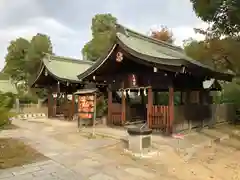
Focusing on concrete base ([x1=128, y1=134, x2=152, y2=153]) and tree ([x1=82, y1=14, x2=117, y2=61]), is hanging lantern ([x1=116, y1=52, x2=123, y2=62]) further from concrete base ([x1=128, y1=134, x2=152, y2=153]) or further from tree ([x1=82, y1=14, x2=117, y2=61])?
tree ([x1=82, y1=14, x2=117, y2=61])

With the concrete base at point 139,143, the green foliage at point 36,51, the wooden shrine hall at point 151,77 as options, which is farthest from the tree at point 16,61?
the concrete base at point 139,143

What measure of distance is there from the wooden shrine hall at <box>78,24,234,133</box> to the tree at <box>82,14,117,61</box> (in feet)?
72.8

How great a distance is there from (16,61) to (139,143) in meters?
36.1

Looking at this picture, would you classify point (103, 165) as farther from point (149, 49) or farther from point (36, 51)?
point (36, 51)

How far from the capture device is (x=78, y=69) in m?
21.7

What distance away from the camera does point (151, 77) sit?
11219 mm

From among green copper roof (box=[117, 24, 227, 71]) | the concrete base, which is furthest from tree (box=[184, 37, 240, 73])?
the concrete base

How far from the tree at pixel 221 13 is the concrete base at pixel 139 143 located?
6.93 m

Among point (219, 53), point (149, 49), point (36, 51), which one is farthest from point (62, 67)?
point (36, 51)

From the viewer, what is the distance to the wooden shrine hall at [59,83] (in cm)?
1739

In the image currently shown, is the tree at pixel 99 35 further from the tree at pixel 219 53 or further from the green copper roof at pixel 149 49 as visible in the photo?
the tree at pixel 219 53

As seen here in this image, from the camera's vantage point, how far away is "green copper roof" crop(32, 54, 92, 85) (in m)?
17.5

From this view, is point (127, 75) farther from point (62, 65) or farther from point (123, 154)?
point (62, 65)

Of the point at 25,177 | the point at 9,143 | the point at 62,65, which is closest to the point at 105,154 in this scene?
the point at 25,177
